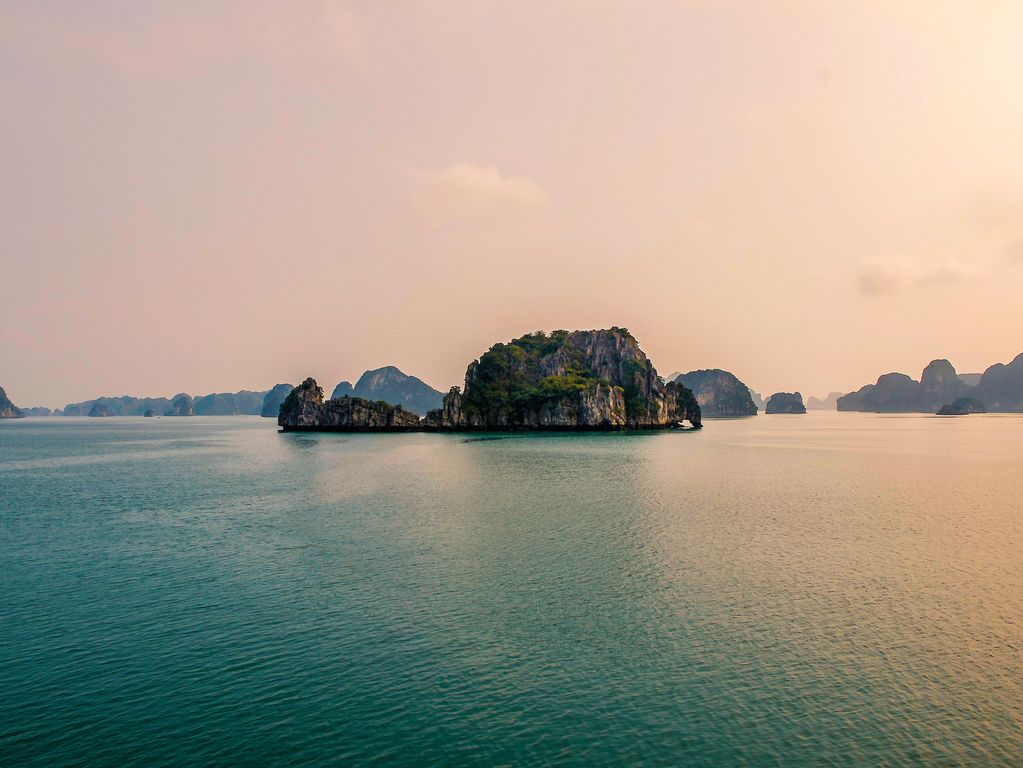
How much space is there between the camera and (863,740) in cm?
2238

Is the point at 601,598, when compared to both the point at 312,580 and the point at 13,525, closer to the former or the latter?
the point at 312,580

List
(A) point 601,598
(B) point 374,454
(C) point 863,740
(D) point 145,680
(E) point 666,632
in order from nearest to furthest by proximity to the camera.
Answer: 1. (C) point 863,740
2. (D) point 145,680
3. (E) point 666,632
4. (A) point 601,598
5. (B) point 374,454

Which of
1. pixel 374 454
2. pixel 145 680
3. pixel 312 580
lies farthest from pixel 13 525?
pixel 374 454

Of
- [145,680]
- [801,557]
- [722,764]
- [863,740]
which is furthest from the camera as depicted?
[801,557]

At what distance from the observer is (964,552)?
49.8 meters

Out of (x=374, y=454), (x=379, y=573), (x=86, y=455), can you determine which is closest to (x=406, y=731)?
(x=379, y=573)

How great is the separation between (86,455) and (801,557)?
163724 mm

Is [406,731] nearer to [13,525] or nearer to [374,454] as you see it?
[13,525]

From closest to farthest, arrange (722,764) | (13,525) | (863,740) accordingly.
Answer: (722,764)
(863,740)
(13,525)

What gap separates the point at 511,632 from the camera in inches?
1289

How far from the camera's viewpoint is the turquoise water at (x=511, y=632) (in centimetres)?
2258

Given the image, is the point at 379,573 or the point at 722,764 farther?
the point at 379,573

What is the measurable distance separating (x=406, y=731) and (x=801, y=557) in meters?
37.9

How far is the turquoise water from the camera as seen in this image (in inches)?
889
